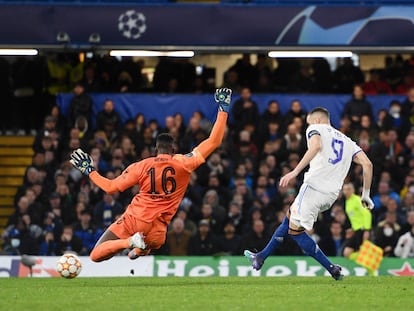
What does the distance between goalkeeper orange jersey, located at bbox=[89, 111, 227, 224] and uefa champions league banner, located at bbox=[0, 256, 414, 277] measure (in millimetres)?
4377

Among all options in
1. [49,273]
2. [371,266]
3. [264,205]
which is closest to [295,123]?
[264,205]

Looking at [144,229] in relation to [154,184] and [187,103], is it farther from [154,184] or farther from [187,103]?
[187,103]

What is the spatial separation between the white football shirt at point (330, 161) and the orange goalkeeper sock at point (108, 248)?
2266mm

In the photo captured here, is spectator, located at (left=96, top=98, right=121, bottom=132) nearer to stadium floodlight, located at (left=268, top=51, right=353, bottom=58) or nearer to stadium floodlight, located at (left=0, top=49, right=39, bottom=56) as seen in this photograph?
stadium floodlight, located at (left=0, top=49, right=39, bottom=56)

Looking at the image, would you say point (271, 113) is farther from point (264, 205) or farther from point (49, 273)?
point (49, 273)

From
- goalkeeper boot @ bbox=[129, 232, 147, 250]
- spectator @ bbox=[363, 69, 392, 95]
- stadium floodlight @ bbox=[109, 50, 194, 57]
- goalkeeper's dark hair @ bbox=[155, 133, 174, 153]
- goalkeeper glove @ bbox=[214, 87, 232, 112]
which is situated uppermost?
stadium floodlight @ bbox=[109, 50, 194, 57]

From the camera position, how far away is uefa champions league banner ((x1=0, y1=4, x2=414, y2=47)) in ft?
74.9

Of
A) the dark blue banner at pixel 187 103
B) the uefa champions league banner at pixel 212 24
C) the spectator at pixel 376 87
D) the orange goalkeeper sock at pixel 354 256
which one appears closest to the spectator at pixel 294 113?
the dark blue banner at pixel 187 103

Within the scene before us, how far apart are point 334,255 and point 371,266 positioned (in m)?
2.24

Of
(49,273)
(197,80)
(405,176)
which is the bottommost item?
(49,273)

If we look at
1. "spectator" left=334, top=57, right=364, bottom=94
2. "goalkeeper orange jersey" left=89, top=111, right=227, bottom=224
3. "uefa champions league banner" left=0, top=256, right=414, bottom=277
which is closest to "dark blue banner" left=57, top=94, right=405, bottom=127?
"spectator" left=334, top=57, right=364, bottom=94

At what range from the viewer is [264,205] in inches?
866

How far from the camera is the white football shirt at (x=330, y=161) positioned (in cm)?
1434

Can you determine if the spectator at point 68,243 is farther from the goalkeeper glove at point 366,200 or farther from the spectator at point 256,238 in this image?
the goalkeeper glove at point 366,200
